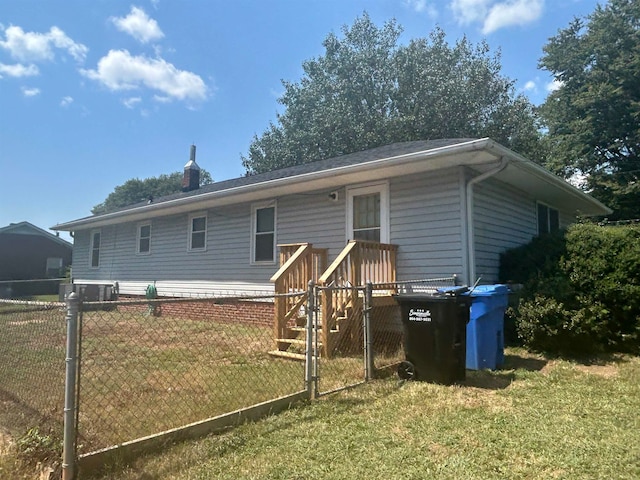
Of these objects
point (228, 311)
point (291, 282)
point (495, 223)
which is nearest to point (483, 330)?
point (291, 282)

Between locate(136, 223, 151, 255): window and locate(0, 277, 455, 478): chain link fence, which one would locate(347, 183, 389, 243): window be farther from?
locate(136, 223, 151, 255): window

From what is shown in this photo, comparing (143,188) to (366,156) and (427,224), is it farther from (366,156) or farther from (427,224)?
(427,224)

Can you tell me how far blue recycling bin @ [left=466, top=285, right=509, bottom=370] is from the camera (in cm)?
527

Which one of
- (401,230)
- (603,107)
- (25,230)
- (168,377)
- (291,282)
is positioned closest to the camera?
(168,377)

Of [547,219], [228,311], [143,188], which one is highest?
[143,188]

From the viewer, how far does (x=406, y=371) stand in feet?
15.8

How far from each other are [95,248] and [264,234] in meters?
9.03

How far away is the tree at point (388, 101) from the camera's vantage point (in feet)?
76.7

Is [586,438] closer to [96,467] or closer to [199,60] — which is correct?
[96,467]

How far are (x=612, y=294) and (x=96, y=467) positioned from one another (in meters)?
6.67

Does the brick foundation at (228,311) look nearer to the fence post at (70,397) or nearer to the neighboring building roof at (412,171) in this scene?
the neighboring building roof at (412,171)

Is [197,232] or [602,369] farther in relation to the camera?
[197,232]

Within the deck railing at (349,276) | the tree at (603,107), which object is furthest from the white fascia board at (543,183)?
the tree at (603,107)

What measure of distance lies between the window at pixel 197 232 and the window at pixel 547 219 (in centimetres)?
827
